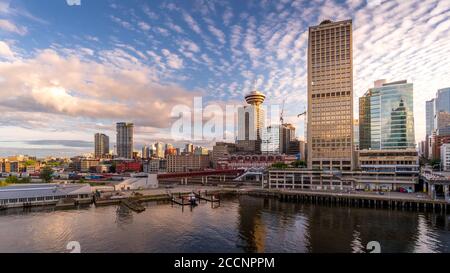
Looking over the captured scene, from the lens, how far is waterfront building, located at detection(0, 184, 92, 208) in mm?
30672

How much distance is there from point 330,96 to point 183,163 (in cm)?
5524

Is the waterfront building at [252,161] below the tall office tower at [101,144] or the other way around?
below

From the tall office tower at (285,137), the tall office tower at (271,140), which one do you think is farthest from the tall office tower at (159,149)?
the tall office tower at (285,137)

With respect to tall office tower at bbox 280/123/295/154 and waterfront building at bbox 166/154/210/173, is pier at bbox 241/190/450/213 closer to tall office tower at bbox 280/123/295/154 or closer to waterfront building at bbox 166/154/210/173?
waterfront building at bbox 166/154/210/173

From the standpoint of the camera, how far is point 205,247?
653 inches

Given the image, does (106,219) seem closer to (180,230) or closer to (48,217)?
(48,217)

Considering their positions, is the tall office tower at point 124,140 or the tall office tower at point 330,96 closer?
the tall office tower at point 330,96

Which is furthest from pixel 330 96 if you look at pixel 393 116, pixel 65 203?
pixel 65 203

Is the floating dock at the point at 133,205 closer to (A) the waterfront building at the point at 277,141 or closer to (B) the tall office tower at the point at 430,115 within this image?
(A) the waterfront building at the point at 277,141

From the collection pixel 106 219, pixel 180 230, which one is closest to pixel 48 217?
pixel 106 219

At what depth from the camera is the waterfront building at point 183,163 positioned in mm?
91231

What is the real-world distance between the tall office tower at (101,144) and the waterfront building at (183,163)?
264 feet
